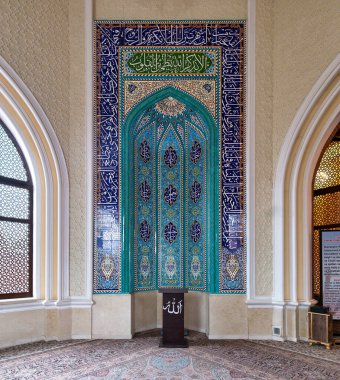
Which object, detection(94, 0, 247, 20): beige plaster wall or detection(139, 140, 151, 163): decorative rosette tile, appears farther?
detection(139, 140, 151, 163): decorative rosette tile

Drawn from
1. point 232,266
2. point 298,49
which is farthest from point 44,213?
point 298,49

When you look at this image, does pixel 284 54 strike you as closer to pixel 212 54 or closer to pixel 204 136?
pixel 212 54

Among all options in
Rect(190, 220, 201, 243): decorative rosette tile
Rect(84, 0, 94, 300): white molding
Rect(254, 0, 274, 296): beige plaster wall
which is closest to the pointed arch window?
Rect(84, 0, 94, 300): white molding

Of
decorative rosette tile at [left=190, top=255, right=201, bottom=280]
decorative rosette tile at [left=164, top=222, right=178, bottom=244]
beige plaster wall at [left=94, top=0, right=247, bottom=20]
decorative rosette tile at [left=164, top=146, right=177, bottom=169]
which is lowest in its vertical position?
decorative rosette tile at [left=190, top=255, right=201, bottom=280]

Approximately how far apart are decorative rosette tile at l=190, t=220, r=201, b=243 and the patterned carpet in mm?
1337

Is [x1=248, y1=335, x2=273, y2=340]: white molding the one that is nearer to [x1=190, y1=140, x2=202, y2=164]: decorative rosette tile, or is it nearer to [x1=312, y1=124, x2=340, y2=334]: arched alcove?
[x1=312, y1=124, x2=340, y2=334]: arched alcove

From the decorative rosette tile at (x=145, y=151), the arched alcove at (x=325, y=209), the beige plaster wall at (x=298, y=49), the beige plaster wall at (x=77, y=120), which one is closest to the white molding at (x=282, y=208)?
the beige plaster wall at (x=298, y=49)

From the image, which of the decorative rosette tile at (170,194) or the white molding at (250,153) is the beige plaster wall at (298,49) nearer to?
the white molding at (250,153)

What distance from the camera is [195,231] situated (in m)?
5.28

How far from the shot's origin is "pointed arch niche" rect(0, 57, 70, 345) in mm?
4535

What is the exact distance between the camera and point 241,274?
4.80 m

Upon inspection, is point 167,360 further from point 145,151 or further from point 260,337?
point 145,151

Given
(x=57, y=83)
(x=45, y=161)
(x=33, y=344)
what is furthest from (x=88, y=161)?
(x=33, y=344)

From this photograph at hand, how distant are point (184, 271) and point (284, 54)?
316 cm
